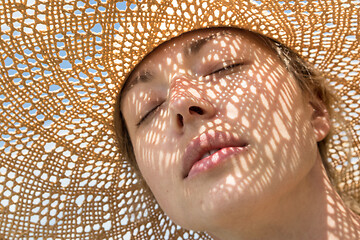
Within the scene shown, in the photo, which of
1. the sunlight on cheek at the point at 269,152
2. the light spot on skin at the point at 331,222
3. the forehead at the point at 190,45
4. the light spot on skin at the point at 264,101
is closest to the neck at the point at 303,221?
the light spot on skin at the point at 331,222

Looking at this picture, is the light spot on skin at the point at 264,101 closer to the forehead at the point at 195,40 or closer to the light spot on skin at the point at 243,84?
the light spot on skin at the point at 243,84

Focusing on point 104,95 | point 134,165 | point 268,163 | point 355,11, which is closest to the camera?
point 268,163

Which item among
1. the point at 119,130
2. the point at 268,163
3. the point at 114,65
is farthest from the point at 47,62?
the point at 268,163

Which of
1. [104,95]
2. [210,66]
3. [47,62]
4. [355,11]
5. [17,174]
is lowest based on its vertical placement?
[17,174]

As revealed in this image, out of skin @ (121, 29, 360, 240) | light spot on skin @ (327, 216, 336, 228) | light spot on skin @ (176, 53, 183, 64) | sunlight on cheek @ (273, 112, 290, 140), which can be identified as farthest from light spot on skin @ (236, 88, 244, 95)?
light spot on skin @ (327, 216, 336, 228)

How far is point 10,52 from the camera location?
1465 millimetres

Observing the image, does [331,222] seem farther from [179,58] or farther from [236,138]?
[179,58]

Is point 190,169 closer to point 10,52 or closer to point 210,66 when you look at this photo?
point 210,66

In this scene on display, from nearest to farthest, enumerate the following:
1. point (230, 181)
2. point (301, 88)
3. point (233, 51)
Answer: point (230, 181), point (233, 51), point (301, 88)

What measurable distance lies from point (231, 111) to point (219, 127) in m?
0.06

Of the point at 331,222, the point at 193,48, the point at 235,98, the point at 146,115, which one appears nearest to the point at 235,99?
the point at 235,98

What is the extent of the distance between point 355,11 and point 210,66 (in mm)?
Result: 544

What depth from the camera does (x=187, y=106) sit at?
1201mm

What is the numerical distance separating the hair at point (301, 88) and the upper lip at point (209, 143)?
1.37 ft
